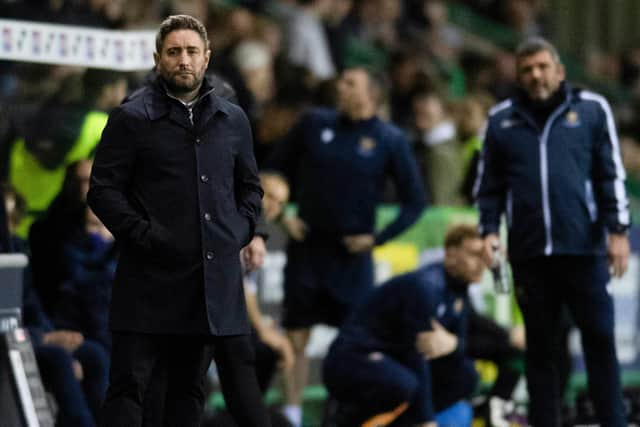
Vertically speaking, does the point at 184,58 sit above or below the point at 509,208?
above

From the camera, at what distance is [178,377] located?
761 centimetres

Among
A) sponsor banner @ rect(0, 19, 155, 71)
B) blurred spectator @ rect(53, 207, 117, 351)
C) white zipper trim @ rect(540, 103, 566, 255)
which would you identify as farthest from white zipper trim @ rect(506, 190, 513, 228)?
sponsor banner @ rect(0, 19, 155, 71)

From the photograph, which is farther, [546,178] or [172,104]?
[546,178]

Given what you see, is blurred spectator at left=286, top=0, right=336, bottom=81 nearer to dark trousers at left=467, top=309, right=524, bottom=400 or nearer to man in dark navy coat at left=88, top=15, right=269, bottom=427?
dark trousers at left=467, top=309, right=524, bottom=400

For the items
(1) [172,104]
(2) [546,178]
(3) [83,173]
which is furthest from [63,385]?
(2) [546,178]

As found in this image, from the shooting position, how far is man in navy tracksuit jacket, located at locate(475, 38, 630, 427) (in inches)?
365

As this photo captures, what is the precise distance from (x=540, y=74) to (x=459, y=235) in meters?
1.14

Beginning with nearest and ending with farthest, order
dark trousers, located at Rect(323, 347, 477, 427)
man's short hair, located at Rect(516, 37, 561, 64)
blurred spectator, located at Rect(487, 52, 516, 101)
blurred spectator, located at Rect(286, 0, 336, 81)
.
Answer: man's short hair, located at Rect(516, 37, 561, 64) < dark trousers, located at Rect(323, 347, 477, 427) < blurred spectator, located at Rect(286, 0, 336, 81) < blurred spectator, located at Rect(487, 52, 516, 101)

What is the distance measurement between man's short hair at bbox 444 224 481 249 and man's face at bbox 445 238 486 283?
0.02 metres

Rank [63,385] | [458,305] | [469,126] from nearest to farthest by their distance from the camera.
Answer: [63,385] < [458,305] < [469,126]

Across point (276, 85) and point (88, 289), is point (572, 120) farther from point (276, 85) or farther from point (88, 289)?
point (276, 85)

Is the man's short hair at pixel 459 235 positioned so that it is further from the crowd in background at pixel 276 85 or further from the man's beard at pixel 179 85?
the man's beard at pixel 179 85

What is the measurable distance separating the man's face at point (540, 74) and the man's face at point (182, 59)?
265 cm

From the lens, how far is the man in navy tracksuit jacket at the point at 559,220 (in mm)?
9281
